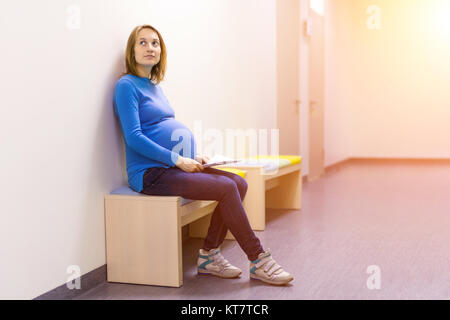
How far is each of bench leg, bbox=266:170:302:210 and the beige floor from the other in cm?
12

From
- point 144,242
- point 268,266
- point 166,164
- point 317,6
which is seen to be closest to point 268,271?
point 268,266

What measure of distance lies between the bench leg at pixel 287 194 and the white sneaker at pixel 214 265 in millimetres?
1882

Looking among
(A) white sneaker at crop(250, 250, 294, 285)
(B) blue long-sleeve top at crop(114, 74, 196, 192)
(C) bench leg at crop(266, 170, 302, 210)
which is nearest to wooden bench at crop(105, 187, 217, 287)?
(B) blue long-sleeve top at crop(114, 74, 196, 192)

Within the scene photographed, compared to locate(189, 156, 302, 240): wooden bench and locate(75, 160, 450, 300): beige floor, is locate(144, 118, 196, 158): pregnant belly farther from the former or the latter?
locate(189, 156, 302, 240): wooden bench

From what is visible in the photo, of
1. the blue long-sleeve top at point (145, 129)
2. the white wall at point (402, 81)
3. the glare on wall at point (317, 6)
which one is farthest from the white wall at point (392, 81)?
the blue long-sleeve top at point (145, 129)

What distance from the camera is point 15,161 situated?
1813mm

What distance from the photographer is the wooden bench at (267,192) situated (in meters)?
3.45

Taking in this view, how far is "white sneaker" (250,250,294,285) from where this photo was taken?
2.26 meters

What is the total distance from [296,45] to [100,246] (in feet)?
12.8

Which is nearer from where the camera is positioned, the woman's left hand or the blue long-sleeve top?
the blue long-sleeve top

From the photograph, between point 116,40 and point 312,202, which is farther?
point 312,202

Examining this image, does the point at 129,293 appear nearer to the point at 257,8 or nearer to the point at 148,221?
the point at 148,221

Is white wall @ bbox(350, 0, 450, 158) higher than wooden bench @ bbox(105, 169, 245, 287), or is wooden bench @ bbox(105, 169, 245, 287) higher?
white wall @ bbox(350, 0, 450, 158)
